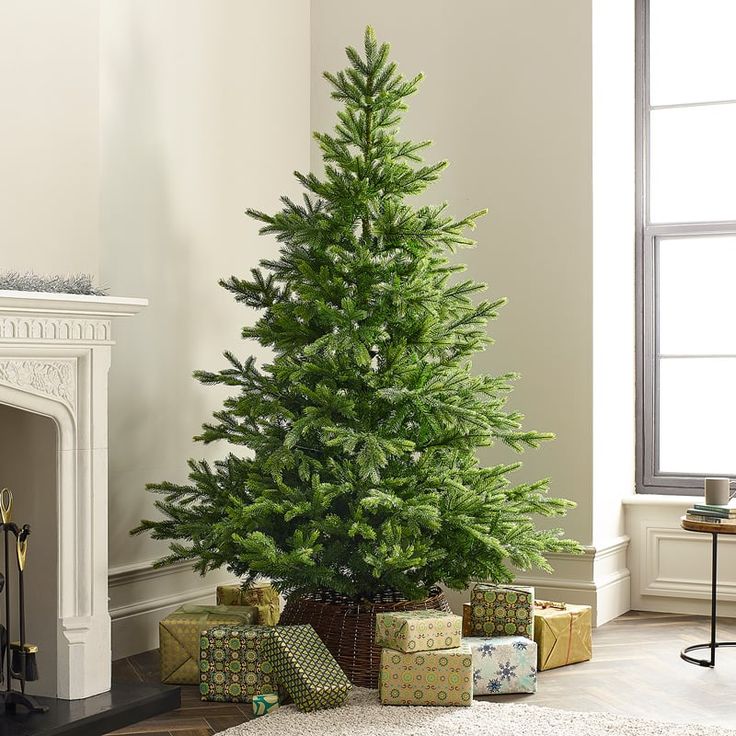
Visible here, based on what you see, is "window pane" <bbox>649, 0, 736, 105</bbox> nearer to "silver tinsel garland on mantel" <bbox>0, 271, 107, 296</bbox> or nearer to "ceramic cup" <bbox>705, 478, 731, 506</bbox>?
"ceramic cup" <bbox>705, 478, 731, 506</bbox>

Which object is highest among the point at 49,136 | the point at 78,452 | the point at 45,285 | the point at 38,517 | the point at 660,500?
the point at 49,136

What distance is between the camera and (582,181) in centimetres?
561

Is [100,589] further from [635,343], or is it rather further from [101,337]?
[635,343]

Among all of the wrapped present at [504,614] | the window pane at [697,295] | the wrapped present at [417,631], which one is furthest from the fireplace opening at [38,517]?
the window pane at [697,295]

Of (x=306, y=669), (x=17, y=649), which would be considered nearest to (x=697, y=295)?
(x=306, y=669)

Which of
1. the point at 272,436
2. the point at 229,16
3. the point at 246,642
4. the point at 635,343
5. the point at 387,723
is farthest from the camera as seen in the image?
the point at 635,343

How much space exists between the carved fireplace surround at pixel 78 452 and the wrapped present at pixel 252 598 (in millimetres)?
850

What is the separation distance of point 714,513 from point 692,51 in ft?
8.99

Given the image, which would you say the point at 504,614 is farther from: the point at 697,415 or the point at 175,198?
the point at 175,198

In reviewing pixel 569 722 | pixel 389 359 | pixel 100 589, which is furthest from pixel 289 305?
pixel 569 722

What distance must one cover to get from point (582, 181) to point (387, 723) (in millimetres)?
2972

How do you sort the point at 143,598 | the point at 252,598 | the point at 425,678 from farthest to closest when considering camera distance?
the point at 143,598 < the point at 252,598 < the point at 425,678

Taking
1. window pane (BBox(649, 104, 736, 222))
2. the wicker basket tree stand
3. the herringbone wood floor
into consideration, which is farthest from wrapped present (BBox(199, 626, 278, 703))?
window pane (BBox(649, 104, 736, 222))

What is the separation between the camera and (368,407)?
14.4 ft
